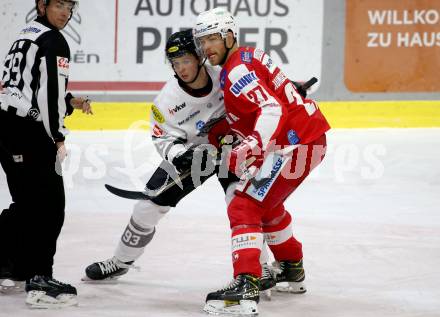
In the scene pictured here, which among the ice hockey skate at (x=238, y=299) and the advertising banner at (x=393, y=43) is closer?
the ice hockey skate at (x=238, y=299)

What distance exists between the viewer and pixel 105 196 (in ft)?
18.1

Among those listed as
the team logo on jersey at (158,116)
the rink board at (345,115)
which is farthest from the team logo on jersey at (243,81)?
the rink board at (345,115)

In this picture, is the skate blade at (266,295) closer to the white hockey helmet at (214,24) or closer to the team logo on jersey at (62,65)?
the white hockey helmet at (214,24)

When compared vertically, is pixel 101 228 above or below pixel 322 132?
below

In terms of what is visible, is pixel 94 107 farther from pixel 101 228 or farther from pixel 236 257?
pixel 236 257

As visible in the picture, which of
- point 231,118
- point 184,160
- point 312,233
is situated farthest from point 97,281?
point 312,233

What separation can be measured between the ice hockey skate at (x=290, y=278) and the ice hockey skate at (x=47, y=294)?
85cm

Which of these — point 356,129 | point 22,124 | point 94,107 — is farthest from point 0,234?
point 356,129

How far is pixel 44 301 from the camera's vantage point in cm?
337

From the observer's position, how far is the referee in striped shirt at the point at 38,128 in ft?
10.9

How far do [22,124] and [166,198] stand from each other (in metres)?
0.67

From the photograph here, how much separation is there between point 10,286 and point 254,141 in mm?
1162

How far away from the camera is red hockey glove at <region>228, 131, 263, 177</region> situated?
10.8 feet

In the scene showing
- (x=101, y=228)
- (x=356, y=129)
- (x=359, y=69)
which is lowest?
(x=101, y=228)
